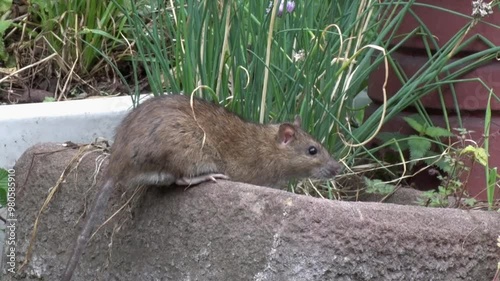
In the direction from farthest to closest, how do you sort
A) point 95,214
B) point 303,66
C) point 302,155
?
point 302,155 → point 303,66 → point 95,214

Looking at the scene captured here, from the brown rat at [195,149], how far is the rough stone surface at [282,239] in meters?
0.12

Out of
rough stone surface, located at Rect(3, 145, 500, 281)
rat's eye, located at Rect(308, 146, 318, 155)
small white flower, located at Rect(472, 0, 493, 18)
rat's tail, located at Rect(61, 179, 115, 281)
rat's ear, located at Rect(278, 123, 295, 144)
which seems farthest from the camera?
rat's eye, located at Rect(308, 146, 318, 155)

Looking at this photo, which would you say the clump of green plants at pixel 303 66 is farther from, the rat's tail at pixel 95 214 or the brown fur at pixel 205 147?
the rat's tail at pixel 95 214

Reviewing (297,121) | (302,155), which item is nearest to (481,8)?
(297,121)

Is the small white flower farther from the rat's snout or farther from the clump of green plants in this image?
the rat's snout

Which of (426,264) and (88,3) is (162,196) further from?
Answer: (88,3)

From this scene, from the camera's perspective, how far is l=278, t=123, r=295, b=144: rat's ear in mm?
4336

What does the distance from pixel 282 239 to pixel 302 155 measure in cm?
100

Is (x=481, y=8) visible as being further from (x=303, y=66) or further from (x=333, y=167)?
(x=333, y=167)

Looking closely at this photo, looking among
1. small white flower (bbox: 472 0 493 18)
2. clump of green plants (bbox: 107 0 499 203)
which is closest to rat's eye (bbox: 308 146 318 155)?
clump of green plants (bbox: 107 0 499 203)

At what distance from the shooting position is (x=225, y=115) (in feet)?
14.0

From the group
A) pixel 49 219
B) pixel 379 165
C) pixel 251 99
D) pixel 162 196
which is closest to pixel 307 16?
pixel 251 99

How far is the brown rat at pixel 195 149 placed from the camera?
3934 millimetres

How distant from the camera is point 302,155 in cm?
451
